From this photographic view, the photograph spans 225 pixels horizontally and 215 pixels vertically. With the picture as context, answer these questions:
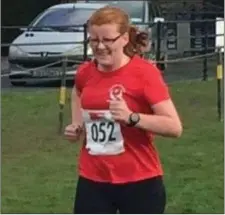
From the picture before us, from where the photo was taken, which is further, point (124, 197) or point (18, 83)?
point (18, 83)

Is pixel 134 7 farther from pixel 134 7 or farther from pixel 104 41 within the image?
pixel 104 41

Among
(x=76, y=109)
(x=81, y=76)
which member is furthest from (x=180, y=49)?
(x=81, y=76)

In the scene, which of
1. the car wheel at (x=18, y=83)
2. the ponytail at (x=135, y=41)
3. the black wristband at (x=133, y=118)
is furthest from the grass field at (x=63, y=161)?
the car wheel at (x=18, y=83)

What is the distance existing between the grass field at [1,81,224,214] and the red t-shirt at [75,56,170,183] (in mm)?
3081

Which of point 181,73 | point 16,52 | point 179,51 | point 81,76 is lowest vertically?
point 181,73

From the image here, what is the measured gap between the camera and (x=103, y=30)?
14.9 ft

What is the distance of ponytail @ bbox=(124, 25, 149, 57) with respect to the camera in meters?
4.70

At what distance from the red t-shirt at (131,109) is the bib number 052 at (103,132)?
0.01 meters

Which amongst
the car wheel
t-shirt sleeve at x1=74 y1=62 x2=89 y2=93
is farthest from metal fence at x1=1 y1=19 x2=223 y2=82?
t-shirt sleeve at x1=74 y1=62 x2=89 y2=93

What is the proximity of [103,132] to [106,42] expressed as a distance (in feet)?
1.45

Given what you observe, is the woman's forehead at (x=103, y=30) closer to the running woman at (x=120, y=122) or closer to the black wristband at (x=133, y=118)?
the running woman at (x=120, y=122)

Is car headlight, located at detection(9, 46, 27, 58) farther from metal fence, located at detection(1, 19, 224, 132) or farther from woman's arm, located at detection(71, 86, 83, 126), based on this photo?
woman's arm, located at detection(71, 86, 83, 126)

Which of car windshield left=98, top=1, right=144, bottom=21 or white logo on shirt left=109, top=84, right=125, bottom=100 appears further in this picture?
car windshield left=98, top=1, right=144, bottom=21

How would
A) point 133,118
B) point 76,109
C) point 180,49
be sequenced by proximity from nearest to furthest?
point 133,118, point 76,109, point 180,49
